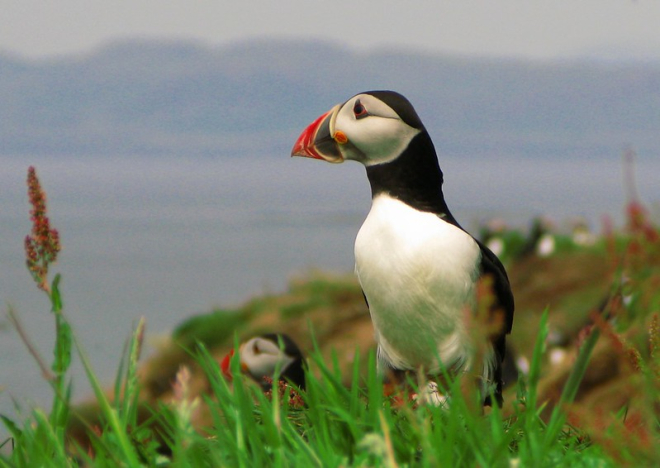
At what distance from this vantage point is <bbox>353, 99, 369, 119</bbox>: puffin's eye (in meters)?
4.23

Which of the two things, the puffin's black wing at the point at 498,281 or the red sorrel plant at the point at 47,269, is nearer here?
the red sorrel plant at the point at 47,269

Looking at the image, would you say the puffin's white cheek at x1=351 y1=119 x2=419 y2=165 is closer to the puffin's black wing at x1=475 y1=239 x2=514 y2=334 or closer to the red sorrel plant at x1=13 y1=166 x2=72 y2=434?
the puffin's black wing at x1=475 y1=239 x2=514 y2=334

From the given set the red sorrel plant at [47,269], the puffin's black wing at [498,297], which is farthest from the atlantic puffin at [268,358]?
the red sorrel plant at [47,269]

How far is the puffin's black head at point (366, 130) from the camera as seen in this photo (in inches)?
164

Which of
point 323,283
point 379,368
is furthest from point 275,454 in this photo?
point 323,283

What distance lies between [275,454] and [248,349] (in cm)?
409

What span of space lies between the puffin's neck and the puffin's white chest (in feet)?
0.17

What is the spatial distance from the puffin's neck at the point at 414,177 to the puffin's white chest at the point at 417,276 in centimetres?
5

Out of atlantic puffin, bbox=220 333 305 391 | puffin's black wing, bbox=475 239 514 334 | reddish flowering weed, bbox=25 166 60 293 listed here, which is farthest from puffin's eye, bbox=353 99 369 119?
atlantic puffin, bbox=220 333 305 391

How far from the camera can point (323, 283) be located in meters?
15.5

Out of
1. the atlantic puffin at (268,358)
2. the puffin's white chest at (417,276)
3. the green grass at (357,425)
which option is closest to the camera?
the green grass at (357,425)

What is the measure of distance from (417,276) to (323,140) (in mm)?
892

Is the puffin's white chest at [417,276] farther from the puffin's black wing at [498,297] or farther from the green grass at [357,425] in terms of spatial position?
the green grass at [357,425]

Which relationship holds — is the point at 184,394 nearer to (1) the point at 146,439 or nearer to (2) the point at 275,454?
(2) the point at 275,454
